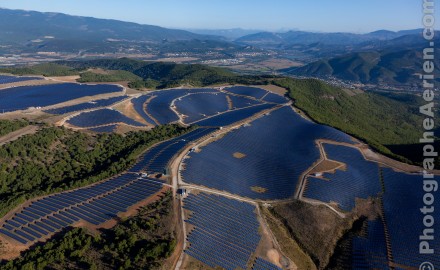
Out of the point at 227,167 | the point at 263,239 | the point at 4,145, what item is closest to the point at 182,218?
the point at 263,239

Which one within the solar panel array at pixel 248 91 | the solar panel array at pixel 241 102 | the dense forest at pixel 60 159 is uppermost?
the solar panel array at pixel 248 91

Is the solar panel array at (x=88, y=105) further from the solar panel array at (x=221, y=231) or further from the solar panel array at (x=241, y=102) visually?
the solar panel array at (x=221, y=231)

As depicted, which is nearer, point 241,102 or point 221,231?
point 221,231

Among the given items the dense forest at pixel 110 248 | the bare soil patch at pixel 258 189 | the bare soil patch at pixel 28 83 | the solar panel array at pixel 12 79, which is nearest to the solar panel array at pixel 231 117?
the bare soil patch at pixel 258 189

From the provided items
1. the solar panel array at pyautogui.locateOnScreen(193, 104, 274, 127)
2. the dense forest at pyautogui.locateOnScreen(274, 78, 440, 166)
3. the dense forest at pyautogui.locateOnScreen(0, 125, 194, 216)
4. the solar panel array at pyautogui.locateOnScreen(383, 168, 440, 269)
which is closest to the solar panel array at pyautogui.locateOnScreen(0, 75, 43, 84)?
the dense forest at pyautogui.locateOnScreen(0, 125, 194, 216)

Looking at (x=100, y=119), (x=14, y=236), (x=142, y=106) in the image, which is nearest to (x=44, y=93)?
(x=142, y=106)

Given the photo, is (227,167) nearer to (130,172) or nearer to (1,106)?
(130,172)

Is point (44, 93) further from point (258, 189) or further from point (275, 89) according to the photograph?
point (258, 189)

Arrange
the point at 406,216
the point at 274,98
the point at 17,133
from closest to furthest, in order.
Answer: the point at 406,216, the point at 17,133, the point at 274,98
